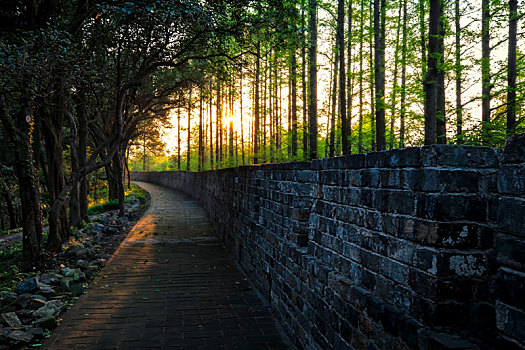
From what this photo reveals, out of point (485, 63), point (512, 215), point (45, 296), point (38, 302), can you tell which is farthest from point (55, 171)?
point (485, 63)

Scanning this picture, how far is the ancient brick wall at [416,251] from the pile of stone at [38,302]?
3383mm

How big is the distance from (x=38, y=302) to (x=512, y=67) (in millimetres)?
14542

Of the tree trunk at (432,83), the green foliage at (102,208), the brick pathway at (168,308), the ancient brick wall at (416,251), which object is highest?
the tree trunk at (432,83)

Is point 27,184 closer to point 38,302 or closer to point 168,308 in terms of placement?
point 38,302

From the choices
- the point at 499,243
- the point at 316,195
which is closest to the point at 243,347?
the point at 316,195

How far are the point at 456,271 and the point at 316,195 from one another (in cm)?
188

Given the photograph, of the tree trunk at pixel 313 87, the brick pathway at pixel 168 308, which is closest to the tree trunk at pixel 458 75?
the tree trunk at pixel 313 87

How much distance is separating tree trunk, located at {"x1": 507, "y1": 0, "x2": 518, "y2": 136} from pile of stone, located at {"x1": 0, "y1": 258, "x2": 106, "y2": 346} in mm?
11592

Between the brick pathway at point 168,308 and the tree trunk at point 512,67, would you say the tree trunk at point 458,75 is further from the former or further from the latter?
the brick pathway at point 168,308

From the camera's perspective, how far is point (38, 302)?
501 cm

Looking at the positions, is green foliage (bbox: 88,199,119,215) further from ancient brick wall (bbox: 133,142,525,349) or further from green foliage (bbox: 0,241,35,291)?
ancient brick wall (bbox: 133,142,525,349)

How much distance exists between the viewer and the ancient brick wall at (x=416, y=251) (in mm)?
1438

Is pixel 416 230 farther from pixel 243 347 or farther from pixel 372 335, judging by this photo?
pixel 243 347

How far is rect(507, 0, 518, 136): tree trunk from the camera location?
1004 centimetres
